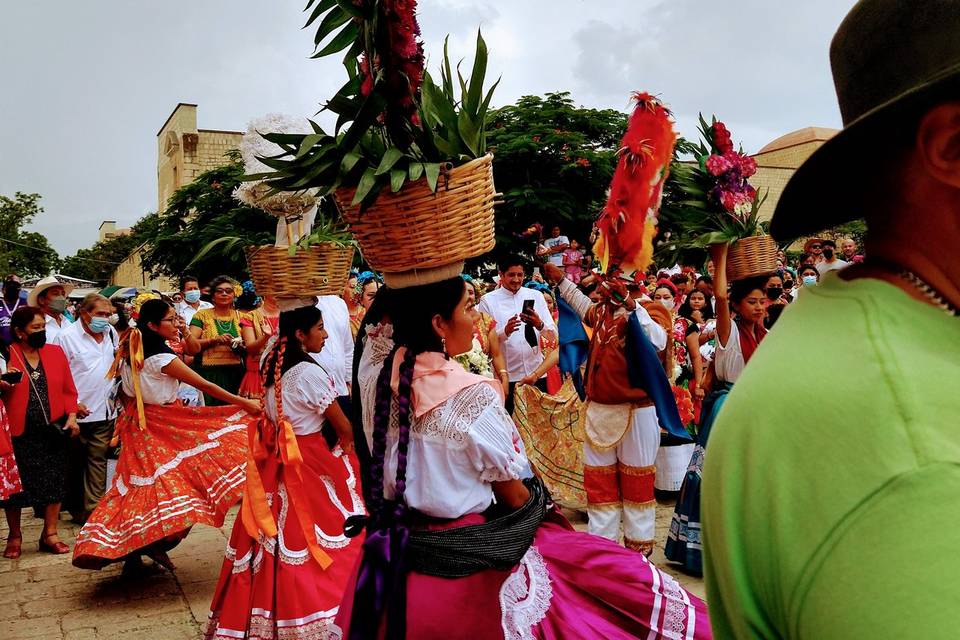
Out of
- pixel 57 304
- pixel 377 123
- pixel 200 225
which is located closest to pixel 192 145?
pixel 200 225

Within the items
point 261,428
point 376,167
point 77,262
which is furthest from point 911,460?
point 77,262

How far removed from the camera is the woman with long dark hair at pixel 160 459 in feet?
18.8

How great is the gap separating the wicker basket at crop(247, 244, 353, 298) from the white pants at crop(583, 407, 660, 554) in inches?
91.8

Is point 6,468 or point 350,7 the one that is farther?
point 6,468

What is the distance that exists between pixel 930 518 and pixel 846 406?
132mm

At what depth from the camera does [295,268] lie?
15.3 ft

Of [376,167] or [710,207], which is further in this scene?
[710,207]

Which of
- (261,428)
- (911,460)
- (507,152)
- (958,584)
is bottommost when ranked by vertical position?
(261,428)

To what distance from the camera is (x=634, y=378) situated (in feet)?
19.0

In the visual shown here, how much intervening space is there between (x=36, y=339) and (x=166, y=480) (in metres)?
2.50

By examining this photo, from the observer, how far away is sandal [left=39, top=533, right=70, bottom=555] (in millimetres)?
7195

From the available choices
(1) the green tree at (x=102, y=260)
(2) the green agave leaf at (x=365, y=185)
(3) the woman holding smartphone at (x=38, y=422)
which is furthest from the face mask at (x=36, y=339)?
(1) the green tree at (x=102, y=260)

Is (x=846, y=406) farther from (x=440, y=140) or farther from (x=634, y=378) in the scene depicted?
(x=634, y=378)

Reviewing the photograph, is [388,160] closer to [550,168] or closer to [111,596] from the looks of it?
[111,596]
